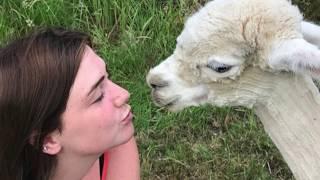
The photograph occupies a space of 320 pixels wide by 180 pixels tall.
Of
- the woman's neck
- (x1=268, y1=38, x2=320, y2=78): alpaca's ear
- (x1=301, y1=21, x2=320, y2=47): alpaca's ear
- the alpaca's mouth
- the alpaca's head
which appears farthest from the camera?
the alpaca's mouth

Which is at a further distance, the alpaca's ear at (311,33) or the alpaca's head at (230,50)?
the alpaca's ear at (311,33)

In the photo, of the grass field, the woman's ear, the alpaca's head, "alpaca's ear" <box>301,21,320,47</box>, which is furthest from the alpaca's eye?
the grass field

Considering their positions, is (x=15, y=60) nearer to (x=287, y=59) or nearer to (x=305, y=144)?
(x=287, y=59)

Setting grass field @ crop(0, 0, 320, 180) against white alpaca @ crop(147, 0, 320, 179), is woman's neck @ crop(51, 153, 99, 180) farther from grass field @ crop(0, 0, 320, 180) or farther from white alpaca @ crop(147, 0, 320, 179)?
grass field @ crop(0, 0, 320, 180)

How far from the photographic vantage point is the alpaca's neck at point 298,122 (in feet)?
8.54

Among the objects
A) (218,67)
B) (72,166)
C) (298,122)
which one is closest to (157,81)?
(218,67)

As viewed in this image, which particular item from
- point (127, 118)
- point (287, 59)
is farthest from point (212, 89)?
point (127, 118)

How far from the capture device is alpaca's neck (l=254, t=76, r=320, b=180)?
8.54 feet

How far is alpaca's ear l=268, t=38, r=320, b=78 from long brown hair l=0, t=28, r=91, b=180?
73 cm

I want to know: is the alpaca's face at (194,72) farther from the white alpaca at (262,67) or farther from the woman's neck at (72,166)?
the woman's neck at (72,166)

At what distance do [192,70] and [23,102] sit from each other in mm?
910

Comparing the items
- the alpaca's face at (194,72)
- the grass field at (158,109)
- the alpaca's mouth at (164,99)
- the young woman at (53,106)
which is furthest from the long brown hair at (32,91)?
the grass field at (158,109)

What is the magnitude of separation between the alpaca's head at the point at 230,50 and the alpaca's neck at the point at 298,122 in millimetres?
82

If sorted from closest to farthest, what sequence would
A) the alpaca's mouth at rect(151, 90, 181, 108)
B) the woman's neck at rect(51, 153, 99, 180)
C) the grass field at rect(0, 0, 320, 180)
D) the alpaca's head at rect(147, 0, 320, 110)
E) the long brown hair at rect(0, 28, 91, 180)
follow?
the long brown hair at rect(0, 28, 91, 180)
the woman's neck at rect(51, 153, 99, 180)
the alpaca's head at rect(147, 0, 320, 110)
the alpaca's mouth at rect(151, 90, 181, 108)
the grass field at rect(0, 0, 320, 180)
